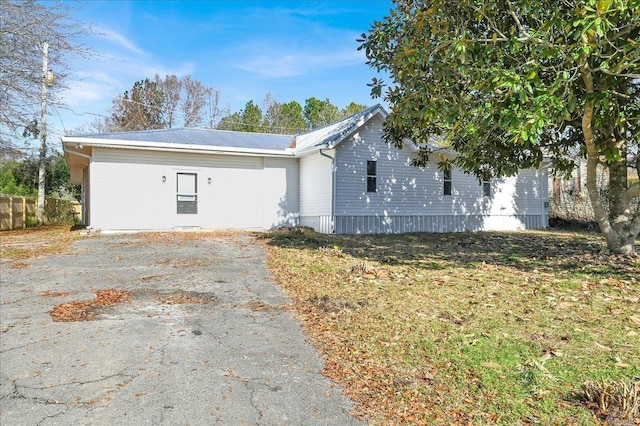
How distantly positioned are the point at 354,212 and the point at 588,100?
30.9ft

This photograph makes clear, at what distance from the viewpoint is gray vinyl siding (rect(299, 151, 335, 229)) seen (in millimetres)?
14570

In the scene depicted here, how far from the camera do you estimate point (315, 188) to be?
15336 mm

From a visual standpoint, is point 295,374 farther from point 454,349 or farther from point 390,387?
point 454,349

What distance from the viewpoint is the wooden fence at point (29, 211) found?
1753cm

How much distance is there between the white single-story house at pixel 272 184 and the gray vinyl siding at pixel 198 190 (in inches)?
1.3

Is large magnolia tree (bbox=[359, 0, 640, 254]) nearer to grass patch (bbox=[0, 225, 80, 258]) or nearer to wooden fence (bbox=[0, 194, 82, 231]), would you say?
grass patch (bbox=[0, 225, 80, 258])

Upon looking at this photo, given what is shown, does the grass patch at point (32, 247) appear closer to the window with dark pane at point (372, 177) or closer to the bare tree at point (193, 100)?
the window with dark pane at point (372, 177)

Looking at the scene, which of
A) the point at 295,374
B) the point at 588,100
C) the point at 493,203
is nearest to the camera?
the point at 295,374

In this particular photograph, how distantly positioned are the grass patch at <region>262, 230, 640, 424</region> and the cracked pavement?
1.24ft

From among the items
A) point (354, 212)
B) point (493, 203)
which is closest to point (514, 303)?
point (354, 212)

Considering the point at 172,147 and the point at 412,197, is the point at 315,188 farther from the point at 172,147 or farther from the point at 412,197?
the point at 172,147

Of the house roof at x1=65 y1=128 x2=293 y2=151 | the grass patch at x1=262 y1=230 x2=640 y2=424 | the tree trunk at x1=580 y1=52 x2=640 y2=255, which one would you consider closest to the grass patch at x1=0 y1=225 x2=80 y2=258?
the house roof at x1=65 y1=128 x2=293 y2=151

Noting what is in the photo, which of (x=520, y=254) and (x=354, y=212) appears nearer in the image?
(x=520, y=254)

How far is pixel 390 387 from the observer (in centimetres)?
337
